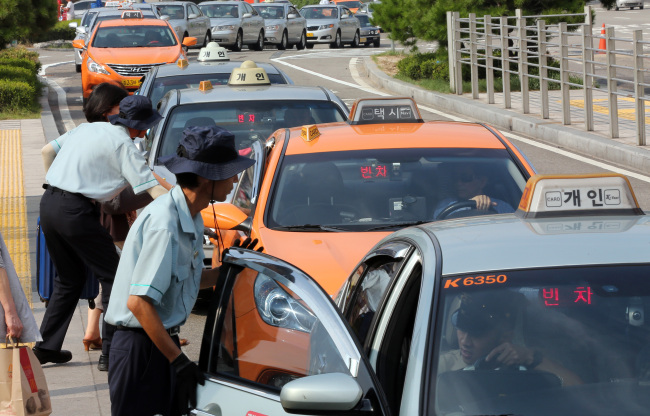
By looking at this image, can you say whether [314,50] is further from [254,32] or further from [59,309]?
[59,309]

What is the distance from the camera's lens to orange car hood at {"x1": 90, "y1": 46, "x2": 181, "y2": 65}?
21.6 meters

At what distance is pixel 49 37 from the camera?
4803 cm

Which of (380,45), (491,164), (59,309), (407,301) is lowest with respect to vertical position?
(380,45)

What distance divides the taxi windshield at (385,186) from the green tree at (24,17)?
1798cm

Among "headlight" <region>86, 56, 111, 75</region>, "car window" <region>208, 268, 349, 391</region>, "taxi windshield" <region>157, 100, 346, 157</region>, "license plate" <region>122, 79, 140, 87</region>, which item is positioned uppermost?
"car window" <region>208, 268, 349, 391</region>

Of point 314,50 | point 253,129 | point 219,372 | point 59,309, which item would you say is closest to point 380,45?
point 314,50

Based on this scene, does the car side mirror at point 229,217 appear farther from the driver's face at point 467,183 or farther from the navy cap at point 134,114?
the driver's face at point 467,183

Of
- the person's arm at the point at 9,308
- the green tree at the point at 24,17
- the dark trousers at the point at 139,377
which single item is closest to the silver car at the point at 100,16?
the green tree at the point at 24,17

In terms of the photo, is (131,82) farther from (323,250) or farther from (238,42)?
(238,42)

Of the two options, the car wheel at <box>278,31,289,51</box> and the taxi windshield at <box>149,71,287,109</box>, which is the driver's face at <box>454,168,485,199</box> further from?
the car wheel at <box>278,31,289,51</box>

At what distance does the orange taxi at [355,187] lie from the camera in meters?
6.19

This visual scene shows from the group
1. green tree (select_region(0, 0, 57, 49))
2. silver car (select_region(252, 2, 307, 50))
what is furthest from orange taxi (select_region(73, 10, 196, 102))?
silver car (select_region(252, 2, 307, 50))

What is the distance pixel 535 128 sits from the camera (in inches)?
671

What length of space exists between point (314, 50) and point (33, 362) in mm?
35346
